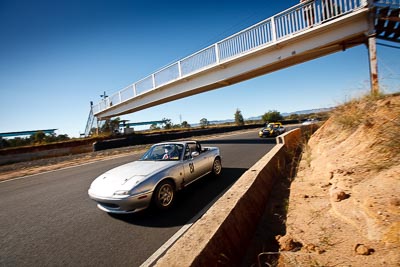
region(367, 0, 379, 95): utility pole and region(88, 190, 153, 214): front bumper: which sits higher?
region(367, 0, 379, 95): utility pole

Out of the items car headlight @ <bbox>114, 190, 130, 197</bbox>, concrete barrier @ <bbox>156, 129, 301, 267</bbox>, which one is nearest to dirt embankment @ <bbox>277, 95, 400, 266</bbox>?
concrete barrier @ <bbox>156, 129, 301, 267</bbox>

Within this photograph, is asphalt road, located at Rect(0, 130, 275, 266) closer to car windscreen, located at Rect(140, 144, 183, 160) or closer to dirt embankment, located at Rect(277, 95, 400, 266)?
car windscreen, located at Rect(140, 144, 183, 160)

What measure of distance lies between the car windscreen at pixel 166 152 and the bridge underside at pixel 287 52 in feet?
29.5

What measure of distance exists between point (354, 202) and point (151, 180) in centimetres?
325

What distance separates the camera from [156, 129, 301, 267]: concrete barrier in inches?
73.5

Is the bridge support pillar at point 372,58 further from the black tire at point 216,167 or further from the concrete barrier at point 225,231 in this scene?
the concrete barrier at point 225,231

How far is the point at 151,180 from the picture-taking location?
3959 mm

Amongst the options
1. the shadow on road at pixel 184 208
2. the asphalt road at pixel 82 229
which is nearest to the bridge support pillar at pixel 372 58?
the shadow on road at pixel 184 208

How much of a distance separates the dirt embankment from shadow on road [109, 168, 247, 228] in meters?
1.81

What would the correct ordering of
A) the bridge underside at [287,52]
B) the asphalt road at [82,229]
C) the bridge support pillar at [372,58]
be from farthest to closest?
the bridge underside at [287,52], the bridge support pillar at [372,58], the asphalt road at [82,229]

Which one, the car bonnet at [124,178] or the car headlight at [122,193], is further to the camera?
the car bonnet at [124,178]

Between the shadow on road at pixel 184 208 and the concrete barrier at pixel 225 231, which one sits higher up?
the concrete barrier at pixel 225 231

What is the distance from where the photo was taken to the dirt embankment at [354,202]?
1.94 metres

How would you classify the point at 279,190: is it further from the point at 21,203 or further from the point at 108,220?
the point at 21,203
